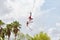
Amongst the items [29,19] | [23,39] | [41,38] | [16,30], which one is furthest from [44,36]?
[29,19]

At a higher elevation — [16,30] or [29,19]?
[29,19]

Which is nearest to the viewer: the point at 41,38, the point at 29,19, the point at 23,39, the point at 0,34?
the point at 29,19

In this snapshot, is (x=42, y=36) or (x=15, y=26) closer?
(x=42, y=36)

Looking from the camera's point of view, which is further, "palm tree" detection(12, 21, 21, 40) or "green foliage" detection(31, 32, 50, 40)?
"palm tree" detection(12, 21, 21, 40)

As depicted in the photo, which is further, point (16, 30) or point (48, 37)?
point (16, 30)

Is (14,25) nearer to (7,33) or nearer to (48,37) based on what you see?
(7,33)

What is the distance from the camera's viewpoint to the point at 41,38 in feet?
246

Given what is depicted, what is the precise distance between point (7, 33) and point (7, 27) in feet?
6.68

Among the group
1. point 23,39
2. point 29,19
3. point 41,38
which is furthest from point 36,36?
point 29,19

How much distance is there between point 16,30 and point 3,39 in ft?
17.0

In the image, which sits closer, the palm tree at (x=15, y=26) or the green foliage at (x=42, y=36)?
the green foliage at (x=42, y=36)

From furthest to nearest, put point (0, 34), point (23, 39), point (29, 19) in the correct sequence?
1. point (23, 39)
2. point (0, 34)
3. point (29, 19)

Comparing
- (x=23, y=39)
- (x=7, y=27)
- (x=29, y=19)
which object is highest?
(x=29, y=19)

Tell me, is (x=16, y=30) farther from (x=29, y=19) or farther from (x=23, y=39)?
(x=29, y=19)
